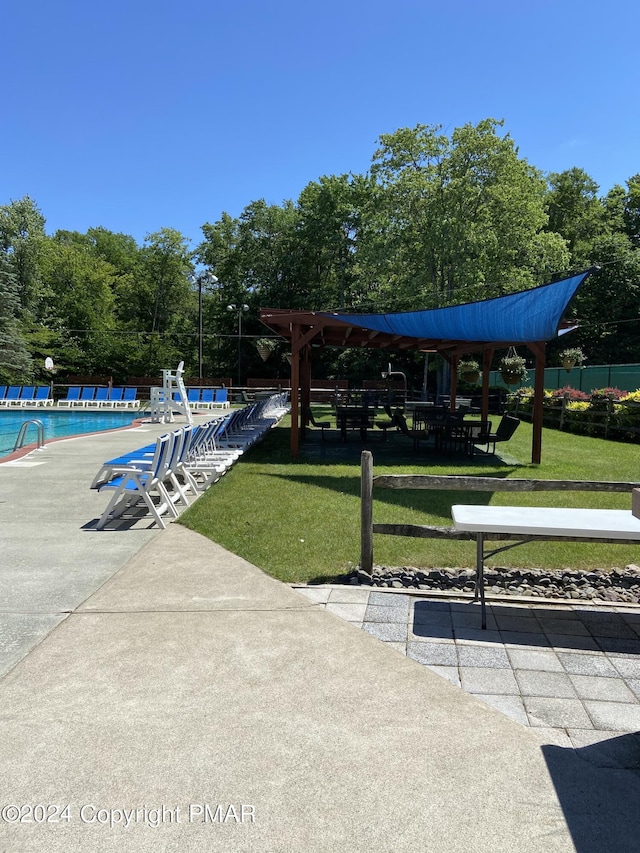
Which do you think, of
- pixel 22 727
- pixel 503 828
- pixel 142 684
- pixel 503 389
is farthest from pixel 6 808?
pixel 503 389

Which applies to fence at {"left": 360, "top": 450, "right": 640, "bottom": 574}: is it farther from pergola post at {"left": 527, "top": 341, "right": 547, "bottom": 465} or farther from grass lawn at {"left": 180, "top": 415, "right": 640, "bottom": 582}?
pergola post at {"left": 527, "top": 341, "right": 547, "bottom": 465}

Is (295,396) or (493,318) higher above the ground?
(493,318)

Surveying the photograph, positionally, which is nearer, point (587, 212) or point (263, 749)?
point (263, 749)

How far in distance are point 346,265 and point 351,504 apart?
36.9m

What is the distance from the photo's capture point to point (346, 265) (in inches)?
1649

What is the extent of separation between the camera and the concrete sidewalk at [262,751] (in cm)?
197

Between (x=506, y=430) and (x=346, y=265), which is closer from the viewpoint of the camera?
(x=506, y=430)

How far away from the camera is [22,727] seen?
2541 mm

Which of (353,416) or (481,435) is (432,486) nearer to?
(481,435)

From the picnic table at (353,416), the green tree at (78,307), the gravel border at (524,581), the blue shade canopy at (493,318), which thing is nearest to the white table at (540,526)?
the gravel border at (524,581)

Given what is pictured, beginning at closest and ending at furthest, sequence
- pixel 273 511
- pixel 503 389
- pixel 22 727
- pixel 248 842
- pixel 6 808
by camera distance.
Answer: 1. pixel 248 842
2. pixel 6 808
3. pixel 22 727
4. pixel 273 511
5. pixel 503 389

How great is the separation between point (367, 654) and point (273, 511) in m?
Result: 3.60

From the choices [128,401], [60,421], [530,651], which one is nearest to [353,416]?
[530,651]

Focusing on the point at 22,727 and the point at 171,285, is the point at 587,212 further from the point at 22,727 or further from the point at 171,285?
the point at 22,727
